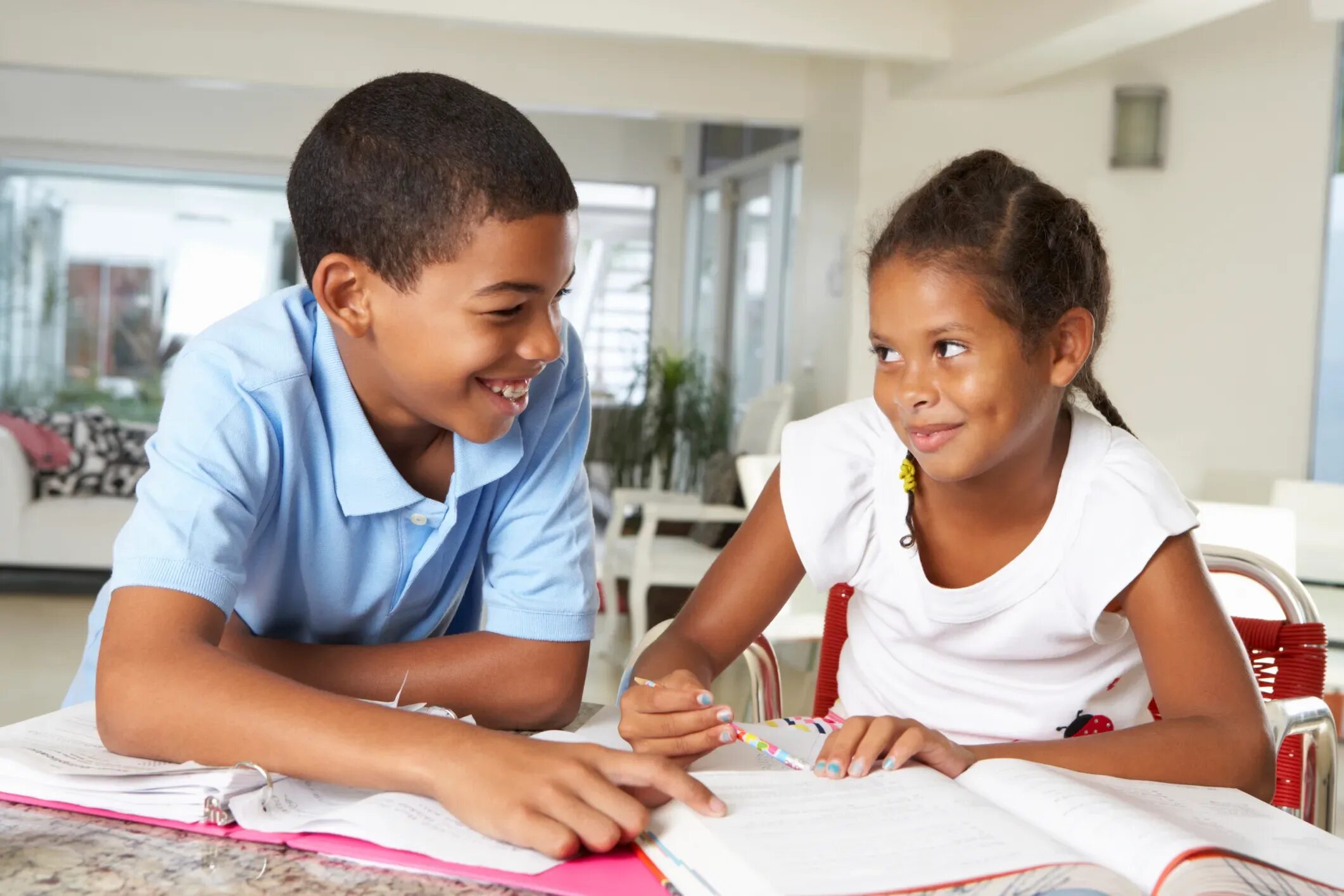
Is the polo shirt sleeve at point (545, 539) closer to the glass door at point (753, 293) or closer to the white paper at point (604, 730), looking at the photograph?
the white paper at point (604, 730)

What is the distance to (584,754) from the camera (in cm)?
79

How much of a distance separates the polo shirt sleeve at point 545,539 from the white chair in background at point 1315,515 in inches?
130

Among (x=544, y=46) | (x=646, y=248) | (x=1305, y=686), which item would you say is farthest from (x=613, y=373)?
(x=1305, y=686)

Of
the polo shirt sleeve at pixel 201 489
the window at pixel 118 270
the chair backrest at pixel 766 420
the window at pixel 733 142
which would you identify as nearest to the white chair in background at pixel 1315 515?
the chair backrest at pixel 766 420

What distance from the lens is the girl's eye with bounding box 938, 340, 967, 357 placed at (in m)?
1.18

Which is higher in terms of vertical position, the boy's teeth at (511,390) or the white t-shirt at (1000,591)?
the boy's teeth at (511,390)

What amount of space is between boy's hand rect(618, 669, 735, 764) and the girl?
150mm

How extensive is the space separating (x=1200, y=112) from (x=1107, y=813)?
5005 millimetres

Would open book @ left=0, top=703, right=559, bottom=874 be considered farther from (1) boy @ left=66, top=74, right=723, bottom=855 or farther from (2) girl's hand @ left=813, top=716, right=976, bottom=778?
(2) girl's hand @ left=813, top=716, right=976, bottom=778

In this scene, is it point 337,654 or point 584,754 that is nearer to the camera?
point 584,754

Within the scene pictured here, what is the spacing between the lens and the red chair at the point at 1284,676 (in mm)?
1170

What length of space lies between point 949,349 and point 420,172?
50cm

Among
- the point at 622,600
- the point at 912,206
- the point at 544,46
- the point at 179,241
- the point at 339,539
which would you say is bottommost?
the point at 622,600

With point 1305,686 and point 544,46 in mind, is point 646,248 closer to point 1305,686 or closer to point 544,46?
point 544,46
